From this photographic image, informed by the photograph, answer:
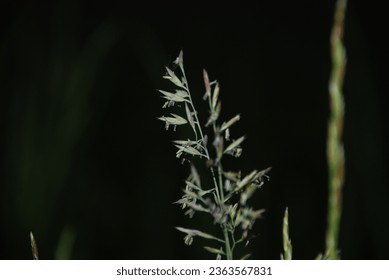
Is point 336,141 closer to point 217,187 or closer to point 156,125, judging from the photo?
point 217,187

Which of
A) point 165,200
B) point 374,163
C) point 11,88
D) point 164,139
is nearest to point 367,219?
point 374,163

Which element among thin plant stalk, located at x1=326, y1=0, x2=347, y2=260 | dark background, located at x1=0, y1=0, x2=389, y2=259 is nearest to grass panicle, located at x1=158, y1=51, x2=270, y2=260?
thin plant stalk, located at x1=326, y1=0, x2=347, y2=260

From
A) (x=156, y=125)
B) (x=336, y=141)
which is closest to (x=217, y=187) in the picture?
(x=336, y=141)

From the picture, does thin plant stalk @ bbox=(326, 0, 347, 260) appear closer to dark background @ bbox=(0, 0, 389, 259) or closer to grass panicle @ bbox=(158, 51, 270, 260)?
grass panicle @ bbox=(158, 51, 270, 260)

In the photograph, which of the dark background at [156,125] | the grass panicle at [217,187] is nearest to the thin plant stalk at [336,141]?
the grass panicle at [217,187]

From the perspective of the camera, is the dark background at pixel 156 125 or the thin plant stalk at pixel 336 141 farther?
the dark background at pixel 156 125

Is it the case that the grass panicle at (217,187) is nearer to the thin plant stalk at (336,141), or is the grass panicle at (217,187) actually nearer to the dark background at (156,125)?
the thin plant stalk at (336,141)

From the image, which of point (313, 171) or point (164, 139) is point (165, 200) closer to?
point (164, 139)

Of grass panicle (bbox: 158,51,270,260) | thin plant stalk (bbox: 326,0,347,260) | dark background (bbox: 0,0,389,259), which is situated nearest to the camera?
thin plant stalk (bbox: 326,0,347,260)

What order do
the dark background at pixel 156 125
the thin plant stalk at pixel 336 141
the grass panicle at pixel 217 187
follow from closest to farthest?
the thin plant stalk at pixel 336 141 → the grass panicle at pixel 217 187 → the dark background at pixel 156 125
